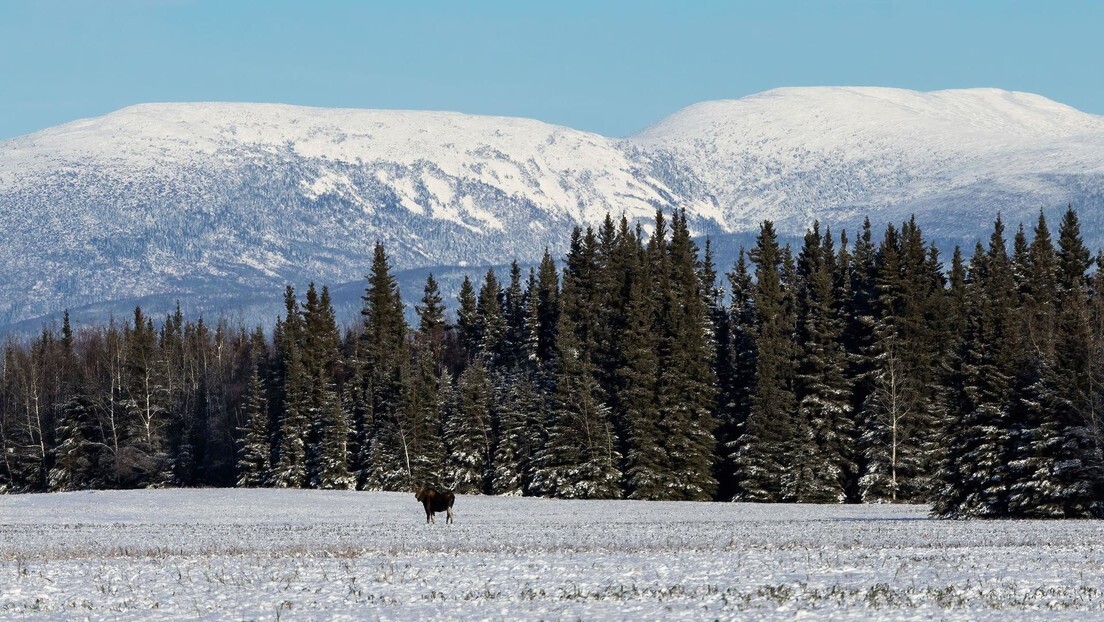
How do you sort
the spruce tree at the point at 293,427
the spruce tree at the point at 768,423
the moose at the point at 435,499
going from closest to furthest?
the moose at the point at 435,499, the spruce tree at the point at 768,423, the spruce tree at the point at 293,427

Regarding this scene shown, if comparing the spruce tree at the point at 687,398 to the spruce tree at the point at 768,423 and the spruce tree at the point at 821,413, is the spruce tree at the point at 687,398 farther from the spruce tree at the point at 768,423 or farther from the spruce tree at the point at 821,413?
the spruce tree at the point at 821,413

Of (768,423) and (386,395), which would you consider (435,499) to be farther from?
(386,395)

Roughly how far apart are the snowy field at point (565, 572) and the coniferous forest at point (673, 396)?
29.1 ft

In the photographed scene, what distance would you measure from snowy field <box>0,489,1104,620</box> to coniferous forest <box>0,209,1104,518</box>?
349 inches

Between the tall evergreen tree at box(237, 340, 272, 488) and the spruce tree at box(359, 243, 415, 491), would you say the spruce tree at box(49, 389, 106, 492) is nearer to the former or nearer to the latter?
the tall evergreen tree at box(237, 340, 272, 488)

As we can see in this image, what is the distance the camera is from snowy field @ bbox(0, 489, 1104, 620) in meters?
24.4

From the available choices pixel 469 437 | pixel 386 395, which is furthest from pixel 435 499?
pixel 386 395

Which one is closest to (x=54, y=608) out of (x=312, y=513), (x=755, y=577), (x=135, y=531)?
(x=755, y=577)

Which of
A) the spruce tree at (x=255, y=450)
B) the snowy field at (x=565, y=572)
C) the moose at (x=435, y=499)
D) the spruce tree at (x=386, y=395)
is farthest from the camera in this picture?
the spruce tree at (x=255, y=450)

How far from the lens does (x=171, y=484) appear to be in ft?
406

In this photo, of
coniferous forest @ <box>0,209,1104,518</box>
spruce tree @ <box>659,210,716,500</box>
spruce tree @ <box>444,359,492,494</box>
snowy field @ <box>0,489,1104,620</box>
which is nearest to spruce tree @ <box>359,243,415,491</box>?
coniferous forest @ <box>0,209,1104,518</box>

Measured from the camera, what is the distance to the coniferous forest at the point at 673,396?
182 ft

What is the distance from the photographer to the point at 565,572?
2945cm

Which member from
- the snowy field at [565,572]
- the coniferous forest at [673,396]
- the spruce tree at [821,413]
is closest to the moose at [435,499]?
the snowy field at [565,572]
